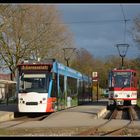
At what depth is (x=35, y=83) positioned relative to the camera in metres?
26.5

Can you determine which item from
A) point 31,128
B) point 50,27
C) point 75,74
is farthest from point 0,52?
point 31,128

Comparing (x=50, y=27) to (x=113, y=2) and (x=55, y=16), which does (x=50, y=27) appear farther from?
(x=113, y=2)

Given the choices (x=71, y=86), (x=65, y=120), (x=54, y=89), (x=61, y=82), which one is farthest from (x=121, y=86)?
(x=65, y=120)

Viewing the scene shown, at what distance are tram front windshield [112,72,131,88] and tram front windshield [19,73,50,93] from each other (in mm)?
11247

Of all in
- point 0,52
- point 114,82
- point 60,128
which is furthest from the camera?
point 0,52

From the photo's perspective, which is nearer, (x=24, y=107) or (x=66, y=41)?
(x=24, y=107)

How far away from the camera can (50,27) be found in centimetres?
5128

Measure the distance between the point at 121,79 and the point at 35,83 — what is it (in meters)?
12.1

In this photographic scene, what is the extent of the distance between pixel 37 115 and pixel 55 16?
77.5ft

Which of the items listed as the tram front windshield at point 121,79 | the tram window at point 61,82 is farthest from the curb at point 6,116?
the tram front windshield at point 121,79

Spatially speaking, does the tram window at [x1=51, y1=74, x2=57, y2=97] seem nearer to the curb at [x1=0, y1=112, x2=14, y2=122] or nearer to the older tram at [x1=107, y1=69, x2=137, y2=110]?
the curb at [x1=0, y1=112, x2=14, y2=122]

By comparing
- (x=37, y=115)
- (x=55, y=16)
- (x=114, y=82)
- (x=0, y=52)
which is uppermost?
(x=55, y=16)

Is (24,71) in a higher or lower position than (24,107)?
higher

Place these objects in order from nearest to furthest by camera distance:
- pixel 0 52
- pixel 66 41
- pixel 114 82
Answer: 1. pixel 114 82
2. pixel 0 52
3. pixel 66 41
